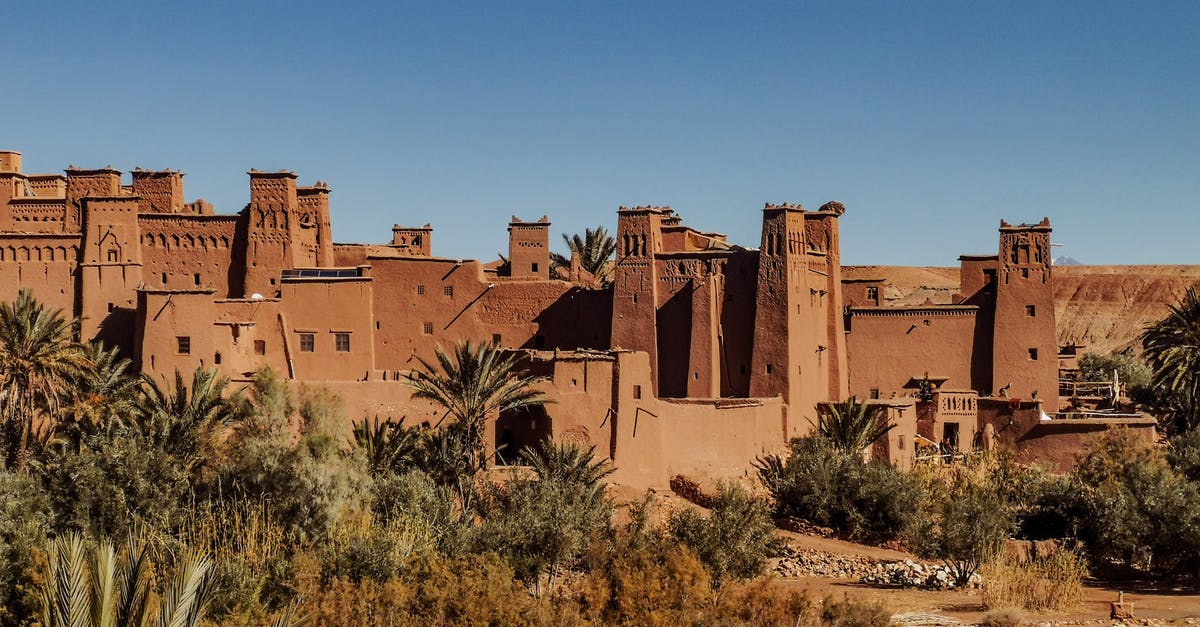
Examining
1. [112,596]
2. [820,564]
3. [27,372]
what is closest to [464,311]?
[27,372]

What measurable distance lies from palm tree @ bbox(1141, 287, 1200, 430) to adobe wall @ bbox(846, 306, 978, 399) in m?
4.59

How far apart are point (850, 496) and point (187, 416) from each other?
1295cm

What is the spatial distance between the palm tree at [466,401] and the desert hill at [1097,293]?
130 ft

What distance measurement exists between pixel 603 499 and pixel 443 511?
4.02 metres

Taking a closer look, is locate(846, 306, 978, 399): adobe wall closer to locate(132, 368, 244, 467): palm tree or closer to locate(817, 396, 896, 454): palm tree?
locate(817, 396, 896, 454): palm tree

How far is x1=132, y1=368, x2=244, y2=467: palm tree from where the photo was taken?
25.6m

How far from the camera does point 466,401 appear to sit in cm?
2830

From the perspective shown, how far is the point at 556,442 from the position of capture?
29.8 metres

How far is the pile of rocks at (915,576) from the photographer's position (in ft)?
87.2

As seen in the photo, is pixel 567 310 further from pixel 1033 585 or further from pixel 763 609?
pixel 763 609

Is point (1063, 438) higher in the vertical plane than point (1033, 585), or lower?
higher

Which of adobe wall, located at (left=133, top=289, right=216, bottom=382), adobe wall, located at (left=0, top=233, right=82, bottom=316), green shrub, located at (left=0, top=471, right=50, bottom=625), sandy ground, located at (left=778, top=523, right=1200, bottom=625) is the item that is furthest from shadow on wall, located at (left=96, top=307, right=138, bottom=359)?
sandy ground, located at (left=778, top=523, right=1200, bottom=625)

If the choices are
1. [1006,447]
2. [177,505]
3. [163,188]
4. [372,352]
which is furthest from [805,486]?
[163,188]

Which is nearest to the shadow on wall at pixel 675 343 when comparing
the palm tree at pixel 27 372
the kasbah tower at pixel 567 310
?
the kasbah tower at pixel 567 310
